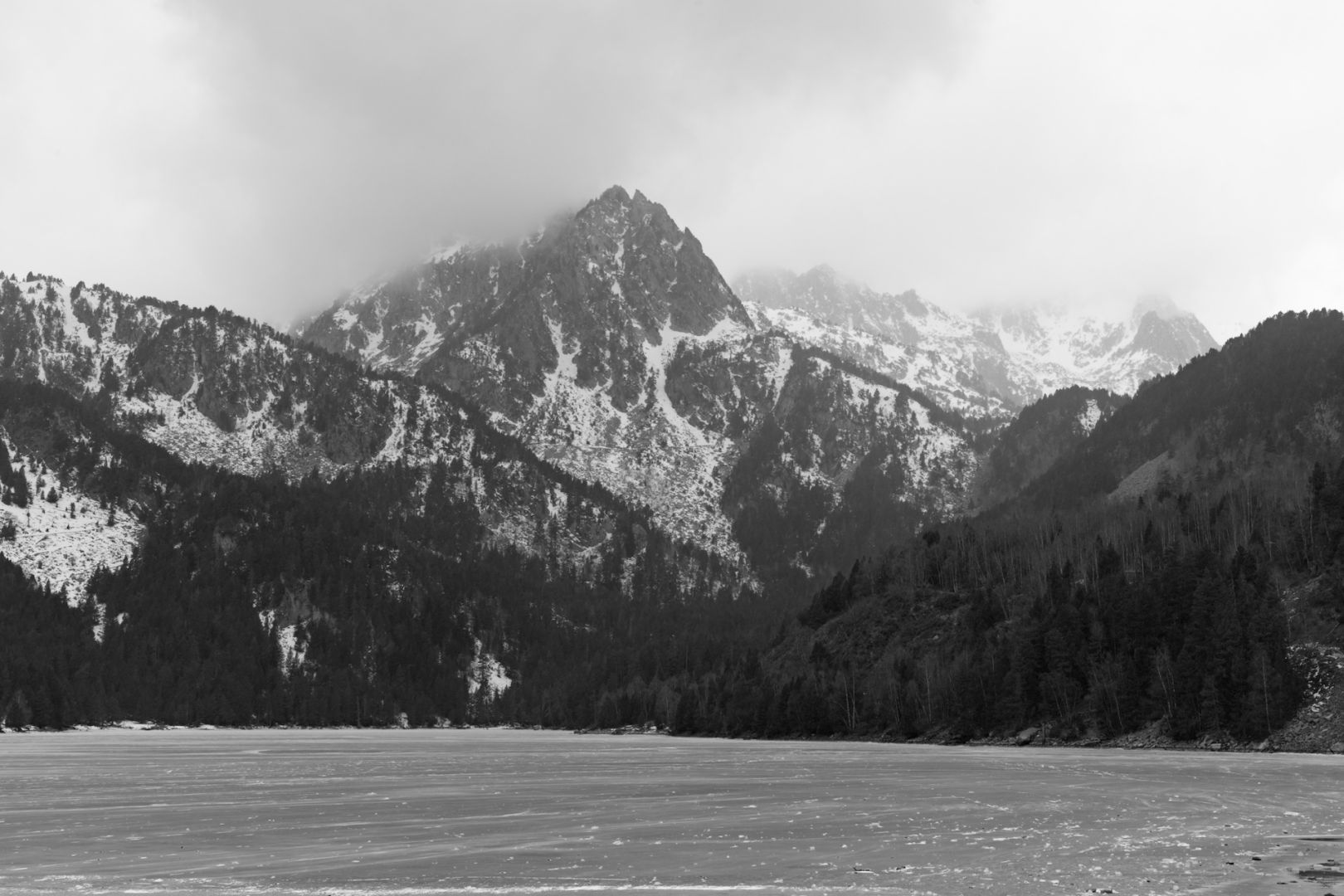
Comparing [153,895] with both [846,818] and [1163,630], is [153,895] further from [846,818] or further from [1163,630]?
[1163,630]

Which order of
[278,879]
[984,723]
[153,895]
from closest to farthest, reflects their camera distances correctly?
[153,895] < [278,879] < [984,723]

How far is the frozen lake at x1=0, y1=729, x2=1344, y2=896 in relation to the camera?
35.4 metres

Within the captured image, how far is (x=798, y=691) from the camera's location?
650ft

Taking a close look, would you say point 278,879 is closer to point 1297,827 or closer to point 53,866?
point 53,866

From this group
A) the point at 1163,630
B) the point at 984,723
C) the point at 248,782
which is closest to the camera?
the point at 248,782

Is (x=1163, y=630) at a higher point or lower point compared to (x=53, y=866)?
higher

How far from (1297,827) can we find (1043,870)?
17472 mm

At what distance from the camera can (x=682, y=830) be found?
49469 millimetres

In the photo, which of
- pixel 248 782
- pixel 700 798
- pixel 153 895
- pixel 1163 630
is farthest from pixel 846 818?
pixel 1163 630

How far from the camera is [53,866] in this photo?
39.0 metres

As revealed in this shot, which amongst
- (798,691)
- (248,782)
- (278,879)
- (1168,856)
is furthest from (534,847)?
(798,691)

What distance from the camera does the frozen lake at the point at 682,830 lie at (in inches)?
1394

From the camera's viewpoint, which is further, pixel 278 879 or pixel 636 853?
pixel 636 853

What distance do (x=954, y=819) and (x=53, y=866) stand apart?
116 feet
